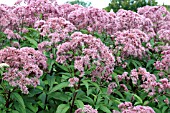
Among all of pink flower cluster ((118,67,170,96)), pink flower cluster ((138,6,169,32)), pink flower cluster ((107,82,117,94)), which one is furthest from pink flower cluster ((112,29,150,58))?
pink flower cluster ((138,6,169,32))

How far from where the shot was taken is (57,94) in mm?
6555

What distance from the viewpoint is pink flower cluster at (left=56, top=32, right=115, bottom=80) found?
619 centimetres

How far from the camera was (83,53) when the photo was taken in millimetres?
6500

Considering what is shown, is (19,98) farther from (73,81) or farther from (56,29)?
(56,29)

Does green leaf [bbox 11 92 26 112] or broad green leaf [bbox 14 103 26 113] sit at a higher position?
green leaf [bbox 11 92 26 112]

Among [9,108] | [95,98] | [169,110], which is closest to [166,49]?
[169,110]

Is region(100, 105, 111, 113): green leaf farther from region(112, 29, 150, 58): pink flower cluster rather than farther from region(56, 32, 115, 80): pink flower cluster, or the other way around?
region(112, 29, 150, 58): pink flower cluster

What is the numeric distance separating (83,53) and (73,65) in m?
0.32

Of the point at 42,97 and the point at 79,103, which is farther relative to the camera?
the point at 42,97

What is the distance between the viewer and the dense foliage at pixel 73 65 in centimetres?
602

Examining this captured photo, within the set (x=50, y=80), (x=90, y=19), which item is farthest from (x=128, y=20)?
(x=50, y=80)

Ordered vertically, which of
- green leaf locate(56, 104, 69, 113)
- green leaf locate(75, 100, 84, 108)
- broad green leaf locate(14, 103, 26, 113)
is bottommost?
green leaf locate(56, 104, 69, 113)

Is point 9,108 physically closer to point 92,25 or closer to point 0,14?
point 0,14

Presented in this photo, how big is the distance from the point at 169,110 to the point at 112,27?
2997mm
